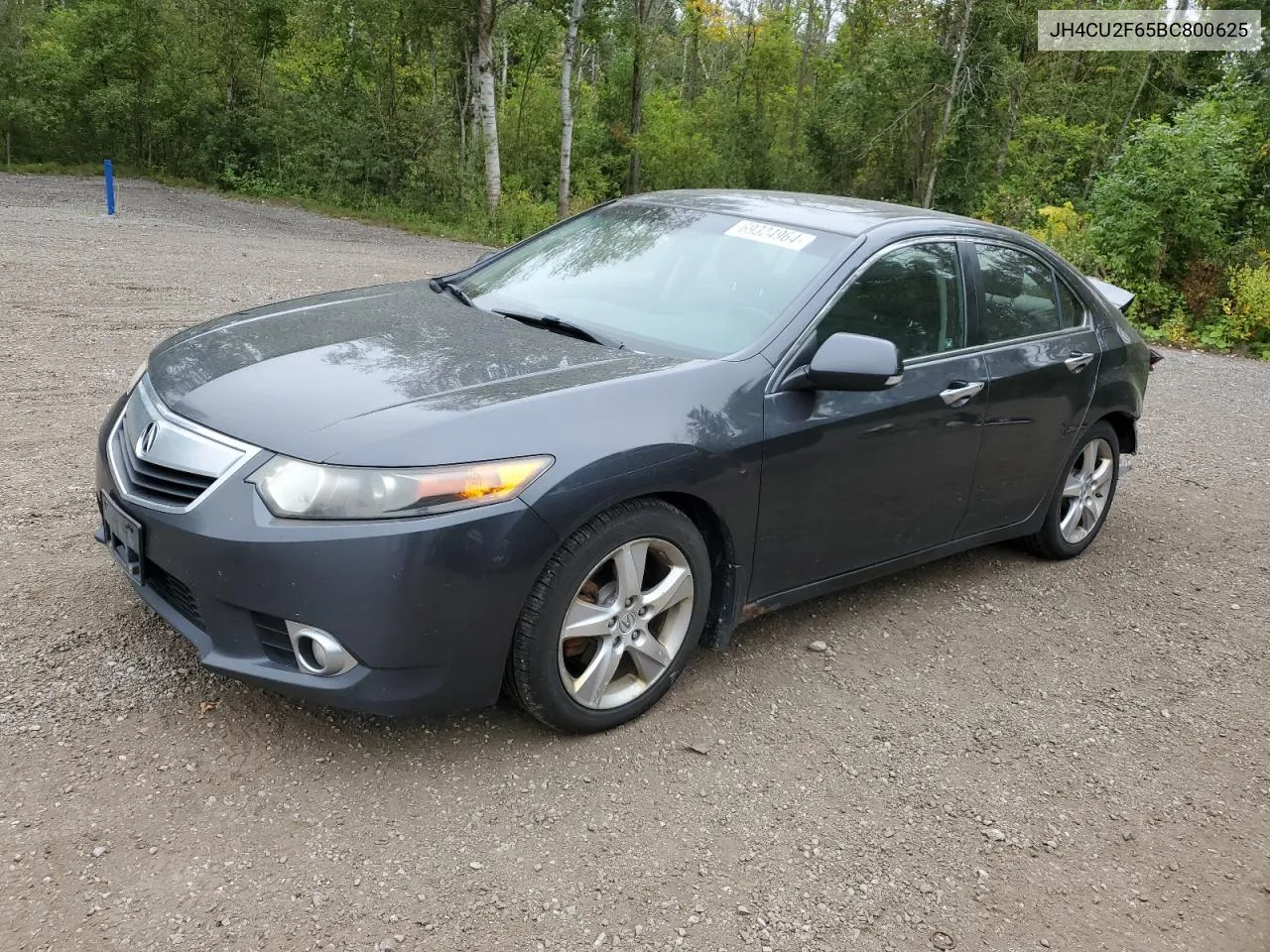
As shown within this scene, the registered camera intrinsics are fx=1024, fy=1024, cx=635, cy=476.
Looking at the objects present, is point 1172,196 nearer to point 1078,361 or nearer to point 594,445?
point 1078,361

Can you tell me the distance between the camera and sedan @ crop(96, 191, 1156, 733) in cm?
263

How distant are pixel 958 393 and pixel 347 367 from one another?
2.22 m

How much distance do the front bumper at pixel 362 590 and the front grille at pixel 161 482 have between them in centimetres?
6

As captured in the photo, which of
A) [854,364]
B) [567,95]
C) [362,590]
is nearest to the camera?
[362,590]

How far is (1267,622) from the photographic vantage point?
14.9 feet

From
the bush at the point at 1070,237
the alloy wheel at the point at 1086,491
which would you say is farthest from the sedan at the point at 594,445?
the bush at the point at 1070,237

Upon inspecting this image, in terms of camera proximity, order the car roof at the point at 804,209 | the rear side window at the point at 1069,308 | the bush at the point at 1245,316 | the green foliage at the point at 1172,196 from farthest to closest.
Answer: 1. the green foliage at the point at 1172,196
2. the bush at the point at 1245,316
3. the rear side window at the point at 1069,308
4. the car roof at the point at 804,209

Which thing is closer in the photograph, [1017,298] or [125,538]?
[125,538]

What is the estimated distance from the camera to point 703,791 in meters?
2.97

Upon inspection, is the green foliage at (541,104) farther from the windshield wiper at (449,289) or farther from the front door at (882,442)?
the windshield wiper at (449,289)

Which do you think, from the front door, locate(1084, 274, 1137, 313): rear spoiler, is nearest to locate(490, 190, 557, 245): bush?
locate(1084, 274, 1137, 313): rear spoiler

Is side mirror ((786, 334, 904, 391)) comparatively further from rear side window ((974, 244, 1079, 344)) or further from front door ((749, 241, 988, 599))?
rear side window ((974, 244, 1079, 344))

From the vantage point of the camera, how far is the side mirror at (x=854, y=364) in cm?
323

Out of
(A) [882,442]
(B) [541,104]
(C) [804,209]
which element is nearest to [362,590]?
(A) [882,442]
